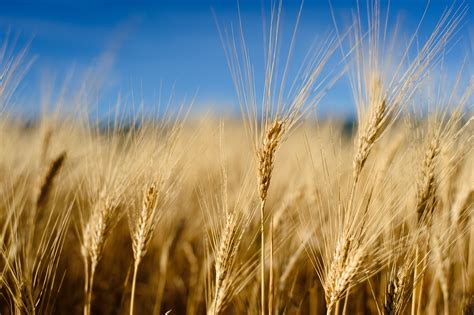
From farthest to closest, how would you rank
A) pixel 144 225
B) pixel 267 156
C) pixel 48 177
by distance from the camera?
pixel 48 177 < pixel 144 225 < pixel 267 156

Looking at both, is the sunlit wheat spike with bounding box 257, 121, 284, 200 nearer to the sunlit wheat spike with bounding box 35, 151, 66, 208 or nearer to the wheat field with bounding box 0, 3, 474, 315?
the wheat field with bounding box 0, 3, 474, 315

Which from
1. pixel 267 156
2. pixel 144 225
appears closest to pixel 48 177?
pixel 144 225

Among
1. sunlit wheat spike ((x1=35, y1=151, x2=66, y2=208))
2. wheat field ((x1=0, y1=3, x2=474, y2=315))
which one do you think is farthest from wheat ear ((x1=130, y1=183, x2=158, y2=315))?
sunlit wheat spike ((x1=35, y1=151, x2=66, y2=208))

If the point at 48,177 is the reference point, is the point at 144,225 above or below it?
below

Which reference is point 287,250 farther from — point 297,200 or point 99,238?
point 99,238

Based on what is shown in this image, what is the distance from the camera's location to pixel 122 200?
6.50 ft

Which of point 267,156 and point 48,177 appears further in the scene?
point 48,177

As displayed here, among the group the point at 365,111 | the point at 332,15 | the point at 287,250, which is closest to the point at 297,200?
the point at 287,250

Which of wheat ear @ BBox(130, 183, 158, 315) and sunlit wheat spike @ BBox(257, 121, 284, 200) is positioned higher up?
sunlit wheat spike @ BBox(257, 121, 284, 200)

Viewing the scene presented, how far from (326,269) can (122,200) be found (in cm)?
98

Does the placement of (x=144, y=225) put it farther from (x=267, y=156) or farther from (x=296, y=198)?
(x=296, y=198)

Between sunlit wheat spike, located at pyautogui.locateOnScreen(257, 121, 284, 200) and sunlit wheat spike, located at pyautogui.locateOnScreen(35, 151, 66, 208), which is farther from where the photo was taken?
sunlit wheat spike, located at pyautogui.locateOnScreen(35, 151, 66, 208)

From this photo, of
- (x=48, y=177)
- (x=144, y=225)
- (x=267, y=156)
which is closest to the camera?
(x=267, y=156)

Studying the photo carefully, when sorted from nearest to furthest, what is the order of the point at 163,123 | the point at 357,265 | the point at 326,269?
the point at 357,265 < the point at 326,269 < the point at 163,123
